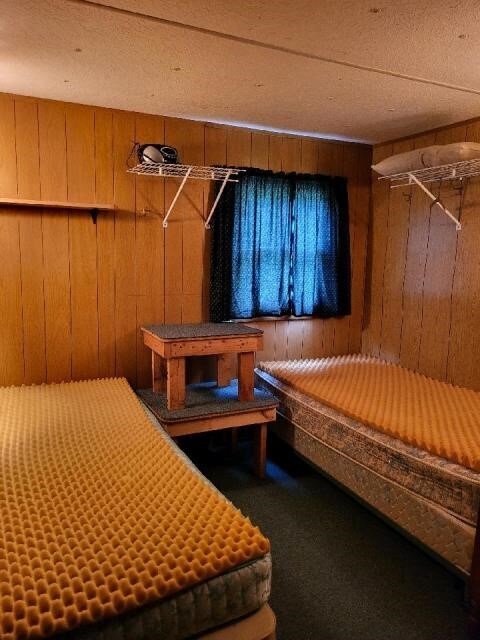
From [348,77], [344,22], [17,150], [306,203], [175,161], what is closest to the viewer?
[344,22]

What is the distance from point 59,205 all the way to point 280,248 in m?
1.58

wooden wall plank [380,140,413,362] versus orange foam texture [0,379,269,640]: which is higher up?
wooden wall plank [380,140,413,362]

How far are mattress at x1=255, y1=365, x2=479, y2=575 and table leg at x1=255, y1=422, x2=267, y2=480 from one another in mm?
191

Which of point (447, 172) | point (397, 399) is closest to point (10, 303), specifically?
point (397, 399)

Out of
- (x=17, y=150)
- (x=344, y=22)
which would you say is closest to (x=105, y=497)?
(x=344, y=22)

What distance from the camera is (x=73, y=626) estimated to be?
1.02m

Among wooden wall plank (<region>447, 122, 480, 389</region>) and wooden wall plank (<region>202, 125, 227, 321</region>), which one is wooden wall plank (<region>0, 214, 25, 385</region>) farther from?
wooden wall plank (<region>447, 122, 480, 389</region>)

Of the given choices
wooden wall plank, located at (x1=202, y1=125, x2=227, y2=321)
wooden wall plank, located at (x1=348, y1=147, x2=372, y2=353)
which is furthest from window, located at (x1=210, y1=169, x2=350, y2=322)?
wooden wall plank, located at (x1=348, y1=147, x2=372, y2=353)

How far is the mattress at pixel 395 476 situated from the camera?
5.90 feet

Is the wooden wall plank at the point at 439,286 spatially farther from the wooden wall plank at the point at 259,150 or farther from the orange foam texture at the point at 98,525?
the orange foam texture at the point at 98,525

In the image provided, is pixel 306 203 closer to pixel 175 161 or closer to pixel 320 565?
pixel 175 161

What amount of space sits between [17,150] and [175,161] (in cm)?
92

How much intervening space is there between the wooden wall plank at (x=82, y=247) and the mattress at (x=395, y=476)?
4.49ft

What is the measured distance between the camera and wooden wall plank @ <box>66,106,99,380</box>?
9.16 feet
